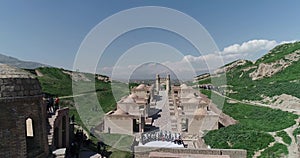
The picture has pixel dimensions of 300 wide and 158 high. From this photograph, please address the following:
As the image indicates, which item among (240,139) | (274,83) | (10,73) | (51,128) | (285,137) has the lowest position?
(240,139)

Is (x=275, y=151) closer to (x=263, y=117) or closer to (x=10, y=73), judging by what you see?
(x=263, y=117)

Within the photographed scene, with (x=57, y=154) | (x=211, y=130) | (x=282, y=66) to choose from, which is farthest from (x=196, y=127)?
(x=282, y=66)

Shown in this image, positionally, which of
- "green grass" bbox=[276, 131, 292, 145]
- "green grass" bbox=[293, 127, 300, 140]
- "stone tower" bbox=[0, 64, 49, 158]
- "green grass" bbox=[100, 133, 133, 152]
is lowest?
"green grass" bbox=[100, 133, 133, 152]

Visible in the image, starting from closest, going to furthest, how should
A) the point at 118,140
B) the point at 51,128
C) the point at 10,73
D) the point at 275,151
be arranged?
1. the point at 10,73
2. the point at 51,128
3. the point at 275,151
4. the point at 118,140

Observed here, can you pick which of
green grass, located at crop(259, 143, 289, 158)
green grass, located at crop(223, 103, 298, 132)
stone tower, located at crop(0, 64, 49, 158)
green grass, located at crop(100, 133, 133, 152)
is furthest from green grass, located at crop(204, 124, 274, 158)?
stone tower, located at crop(0, 64, 49, 158)

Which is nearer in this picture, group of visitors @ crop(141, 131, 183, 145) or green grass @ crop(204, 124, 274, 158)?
green grass @ crop(204, 124, 274, 158)

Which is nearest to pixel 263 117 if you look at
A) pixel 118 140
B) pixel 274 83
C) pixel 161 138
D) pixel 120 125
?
pixel 161 138

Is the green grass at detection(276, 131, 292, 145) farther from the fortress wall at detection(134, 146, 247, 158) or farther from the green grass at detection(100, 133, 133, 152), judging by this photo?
the green grass at detection(100, 133, 133, 152)
